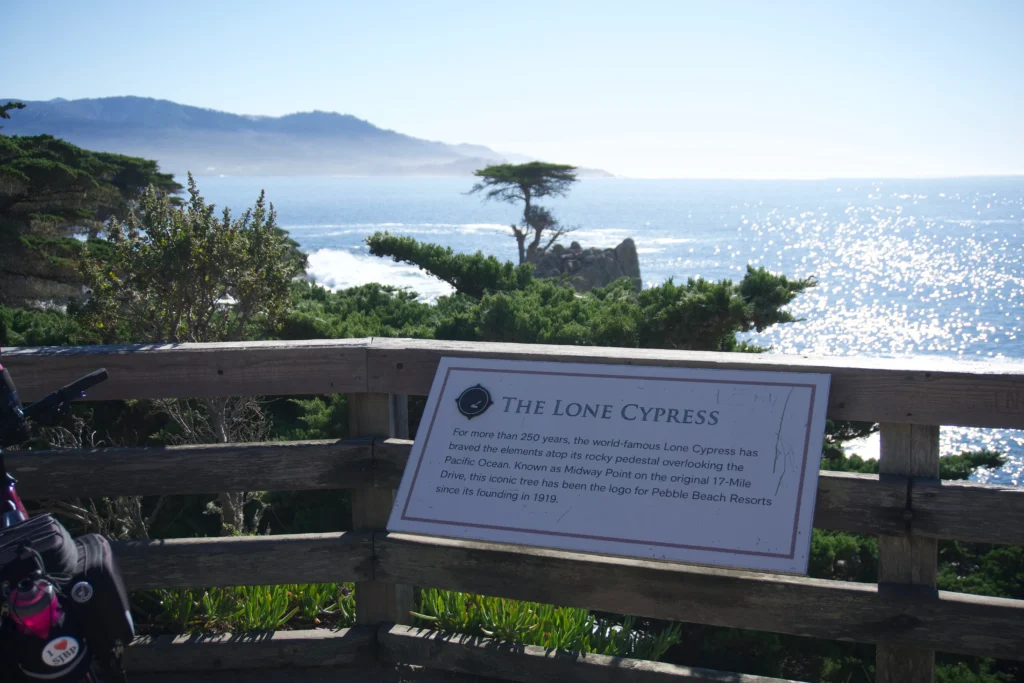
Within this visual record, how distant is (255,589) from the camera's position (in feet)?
13.6

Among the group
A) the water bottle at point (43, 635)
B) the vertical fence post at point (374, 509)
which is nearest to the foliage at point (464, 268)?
the vertical fence post at point (374, 509)

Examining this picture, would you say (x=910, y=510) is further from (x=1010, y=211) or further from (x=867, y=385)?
(x=1010, y=211)

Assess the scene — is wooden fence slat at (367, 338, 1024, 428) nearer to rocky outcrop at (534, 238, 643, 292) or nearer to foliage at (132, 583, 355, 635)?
foliage at (132, 583, 355, 635)

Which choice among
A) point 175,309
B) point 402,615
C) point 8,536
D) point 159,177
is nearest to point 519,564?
point 402,615

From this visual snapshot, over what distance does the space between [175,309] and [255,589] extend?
124 inches

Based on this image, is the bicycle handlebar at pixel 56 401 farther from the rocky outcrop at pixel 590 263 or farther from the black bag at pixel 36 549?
the rocky outcrop at pixel 590 263

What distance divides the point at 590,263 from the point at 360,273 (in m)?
16.1

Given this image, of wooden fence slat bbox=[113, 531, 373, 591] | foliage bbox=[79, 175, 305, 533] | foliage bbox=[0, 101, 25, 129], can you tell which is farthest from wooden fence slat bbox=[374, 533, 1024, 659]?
foliage bbox=[0, 101, 25, 129]

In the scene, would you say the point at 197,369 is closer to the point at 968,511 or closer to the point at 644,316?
the point at 968,511

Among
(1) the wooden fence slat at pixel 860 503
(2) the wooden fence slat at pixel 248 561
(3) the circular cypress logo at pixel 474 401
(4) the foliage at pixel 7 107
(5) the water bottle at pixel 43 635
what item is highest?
(4) the foliage at pixel 7 107

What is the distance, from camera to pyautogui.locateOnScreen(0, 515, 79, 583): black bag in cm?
222

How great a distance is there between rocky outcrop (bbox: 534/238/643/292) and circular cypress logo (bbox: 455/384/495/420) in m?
47.8

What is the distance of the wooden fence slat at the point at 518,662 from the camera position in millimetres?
2980

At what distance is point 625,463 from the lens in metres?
2.71
